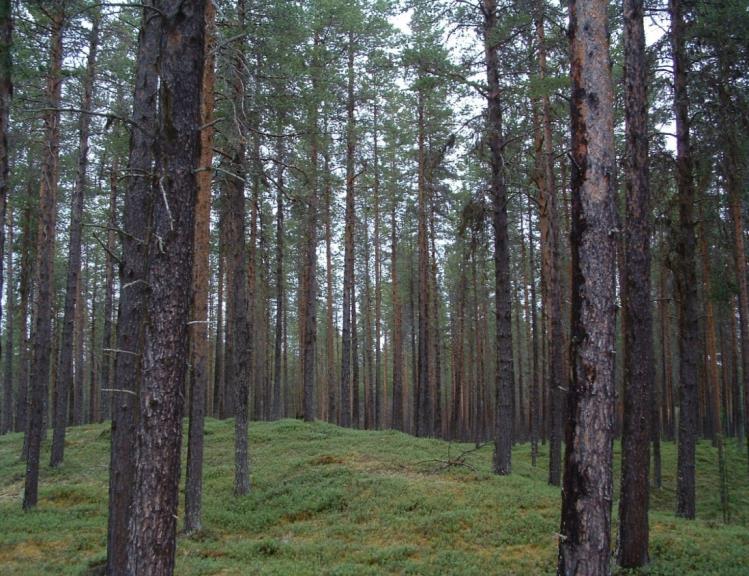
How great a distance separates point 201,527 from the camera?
35.4 ft

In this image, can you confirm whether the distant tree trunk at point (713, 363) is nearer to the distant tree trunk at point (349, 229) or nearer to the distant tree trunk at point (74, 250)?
the distant tree trunk at point (349, 229)

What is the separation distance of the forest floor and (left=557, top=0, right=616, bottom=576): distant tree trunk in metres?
2.94

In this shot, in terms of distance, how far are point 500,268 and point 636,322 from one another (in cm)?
597

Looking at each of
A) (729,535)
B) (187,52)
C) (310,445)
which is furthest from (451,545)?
(310,445)

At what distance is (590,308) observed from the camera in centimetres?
557

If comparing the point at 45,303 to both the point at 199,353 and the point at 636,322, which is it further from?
the point at 636,322

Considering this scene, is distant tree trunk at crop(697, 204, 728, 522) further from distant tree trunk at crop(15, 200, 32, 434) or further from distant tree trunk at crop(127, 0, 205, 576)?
distant tree trunk at crop(15, 200, 32, 434)

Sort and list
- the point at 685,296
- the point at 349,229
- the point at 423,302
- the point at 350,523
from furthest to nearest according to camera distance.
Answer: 1. the point at 423,302
2. the point at 349,229
3. the point at 685,296
4. the point at 350,523

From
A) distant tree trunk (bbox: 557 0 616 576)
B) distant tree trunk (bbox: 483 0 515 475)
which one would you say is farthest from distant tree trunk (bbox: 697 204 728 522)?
distant tree trunk (bbox: 557 0 616 576)

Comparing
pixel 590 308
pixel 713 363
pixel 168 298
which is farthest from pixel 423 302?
pixel 168 298

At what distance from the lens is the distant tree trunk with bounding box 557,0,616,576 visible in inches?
208

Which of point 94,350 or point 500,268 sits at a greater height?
point 500,268

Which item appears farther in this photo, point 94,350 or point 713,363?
point 94,350

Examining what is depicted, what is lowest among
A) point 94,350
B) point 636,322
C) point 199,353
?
point 94,350
